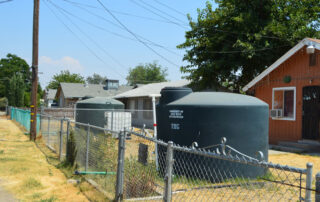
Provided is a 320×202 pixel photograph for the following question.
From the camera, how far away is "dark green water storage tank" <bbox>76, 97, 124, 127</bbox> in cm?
1608

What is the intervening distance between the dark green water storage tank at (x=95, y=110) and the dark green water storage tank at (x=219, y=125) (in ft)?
31.9

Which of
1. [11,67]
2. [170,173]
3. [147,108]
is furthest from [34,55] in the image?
[11,67]

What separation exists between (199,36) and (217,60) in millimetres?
2734

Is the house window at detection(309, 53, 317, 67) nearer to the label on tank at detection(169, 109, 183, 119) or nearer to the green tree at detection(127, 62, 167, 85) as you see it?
the label on tank at detection(169, 109, 183, 119)

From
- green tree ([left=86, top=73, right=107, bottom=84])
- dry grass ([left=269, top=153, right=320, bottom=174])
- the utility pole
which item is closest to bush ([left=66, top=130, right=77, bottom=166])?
dry grass ([left=269, top=153, right=320, bottom=174])

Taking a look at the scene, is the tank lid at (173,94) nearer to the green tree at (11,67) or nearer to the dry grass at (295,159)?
the dry grass at (295,159)

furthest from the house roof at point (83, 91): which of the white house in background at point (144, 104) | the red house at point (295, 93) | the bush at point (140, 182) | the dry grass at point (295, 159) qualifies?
the bush at point (140, 182)

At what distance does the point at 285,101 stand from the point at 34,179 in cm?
1129

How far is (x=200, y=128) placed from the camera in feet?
21.6

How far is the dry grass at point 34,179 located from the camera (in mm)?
5867

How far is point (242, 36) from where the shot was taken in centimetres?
1897

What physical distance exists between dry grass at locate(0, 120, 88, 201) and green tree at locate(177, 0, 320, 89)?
43.5 feet

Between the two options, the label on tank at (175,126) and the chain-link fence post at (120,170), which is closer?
the chain-link fence post at (120,170)

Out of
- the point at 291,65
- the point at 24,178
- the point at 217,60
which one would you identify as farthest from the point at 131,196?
the point at 217,60
